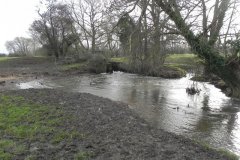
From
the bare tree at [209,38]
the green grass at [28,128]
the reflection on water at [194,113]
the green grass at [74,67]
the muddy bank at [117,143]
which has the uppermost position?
the bare tree at [209,38]

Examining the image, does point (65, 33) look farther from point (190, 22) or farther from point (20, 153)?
point (20, 153)

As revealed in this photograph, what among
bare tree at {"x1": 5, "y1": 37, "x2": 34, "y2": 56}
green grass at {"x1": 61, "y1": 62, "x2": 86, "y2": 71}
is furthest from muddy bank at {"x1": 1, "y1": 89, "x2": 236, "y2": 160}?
bare tree at {"x1": 5, "y1": 37, "x2": 34, "y2": 56}

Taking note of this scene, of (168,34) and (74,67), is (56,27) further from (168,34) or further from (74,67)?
(168,34)

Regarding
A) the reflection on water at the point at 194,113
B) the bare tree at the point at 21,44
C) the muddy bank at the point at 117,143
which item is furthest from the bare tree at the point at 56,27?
the muddy bank at the point at 117,143

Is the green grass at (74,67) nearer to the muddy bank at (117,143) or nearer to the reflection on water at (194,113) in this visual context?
the reflection on water at (194,113)

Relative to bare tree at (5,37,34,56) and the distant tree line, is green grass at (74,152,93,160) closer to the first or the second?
the distant tree line

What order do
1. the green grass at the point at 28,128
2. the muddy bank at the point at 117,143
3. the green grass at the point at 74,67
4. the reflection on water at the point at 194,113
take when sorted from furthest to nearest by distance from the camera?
1. the green grass at the point at 74,67
2. the reflection on water at the point at 194,113
3. the green grass at the point at 28,128
4. the muddy bank at the point at 117,143

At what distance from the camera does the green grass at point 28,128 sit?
741cm

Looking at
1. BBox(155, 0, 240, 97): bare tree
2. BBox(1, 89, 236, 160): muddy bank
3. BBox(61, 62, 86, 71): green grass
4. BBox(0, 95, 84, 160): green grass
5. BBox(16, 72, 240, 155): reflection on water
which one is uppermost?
BBox(155, 0, 240, 97): bare tree

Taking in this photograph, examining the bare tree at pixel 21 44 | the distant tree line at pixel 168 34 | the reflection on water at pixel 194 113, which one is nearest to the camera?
the reflection on water at pixel 194 113

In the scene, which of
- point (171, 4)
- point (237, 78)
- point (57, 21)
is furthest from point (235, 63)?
point (57, 21)

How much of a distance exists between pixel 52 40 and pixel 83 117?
131 feet

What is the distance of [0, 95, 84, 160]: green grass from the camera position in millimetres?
7410

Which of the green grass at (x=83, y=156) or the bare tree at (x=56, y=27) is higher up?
the bare tree at (x=56, y=27)
